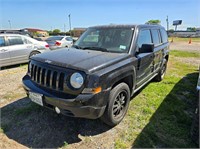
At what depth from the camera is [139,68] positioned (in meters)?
4.05

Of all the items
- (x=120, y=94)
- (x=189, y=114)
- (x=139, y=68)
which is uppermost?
(x=139, y=68)

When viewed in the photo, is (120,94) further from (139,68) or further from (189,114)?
(189,114)

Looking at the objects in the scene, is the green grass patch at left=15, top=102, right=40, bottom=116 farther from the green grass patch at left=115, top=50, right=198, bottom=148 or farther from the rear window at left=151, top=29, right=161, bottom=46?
the rear window at left=151, top=29, right=161, bottom=46

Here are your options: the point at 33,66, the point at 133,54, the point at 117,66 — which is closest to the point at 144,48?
the point at 133,54

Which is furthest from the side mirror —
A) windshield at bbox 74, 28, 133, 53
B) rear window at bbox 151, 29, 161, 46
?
rear window at bbox 151, 29, 161, 46

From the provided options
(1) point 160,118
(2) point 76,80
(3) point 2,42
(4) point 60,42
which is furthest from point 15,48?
(1) point 160,118

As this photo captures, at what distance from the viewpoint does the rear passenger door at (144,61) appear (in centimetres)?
404

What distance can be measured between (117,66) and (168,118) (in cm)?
168

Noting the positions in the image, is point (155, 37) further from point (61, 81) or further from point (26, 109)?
point (26, 109)

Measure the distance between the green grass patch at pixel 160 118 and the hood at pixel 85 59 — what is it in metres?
1.33

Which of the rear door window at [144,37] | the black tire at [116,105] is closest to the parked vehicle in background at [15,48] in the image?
the rear door window at [144,37]

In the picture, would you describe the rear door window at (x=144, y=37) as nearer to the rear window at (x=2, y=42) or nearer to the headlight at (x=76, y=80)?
the headlight at (x=76, y=80)

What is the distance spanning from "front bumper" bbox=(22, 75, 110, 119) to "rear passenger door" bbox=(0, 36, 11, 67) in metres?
5.66

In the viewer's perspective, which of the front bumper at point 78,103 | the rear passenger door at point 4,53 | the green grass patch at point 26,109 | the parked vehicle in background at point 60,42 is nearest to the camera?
the front bumper at point 78,103
